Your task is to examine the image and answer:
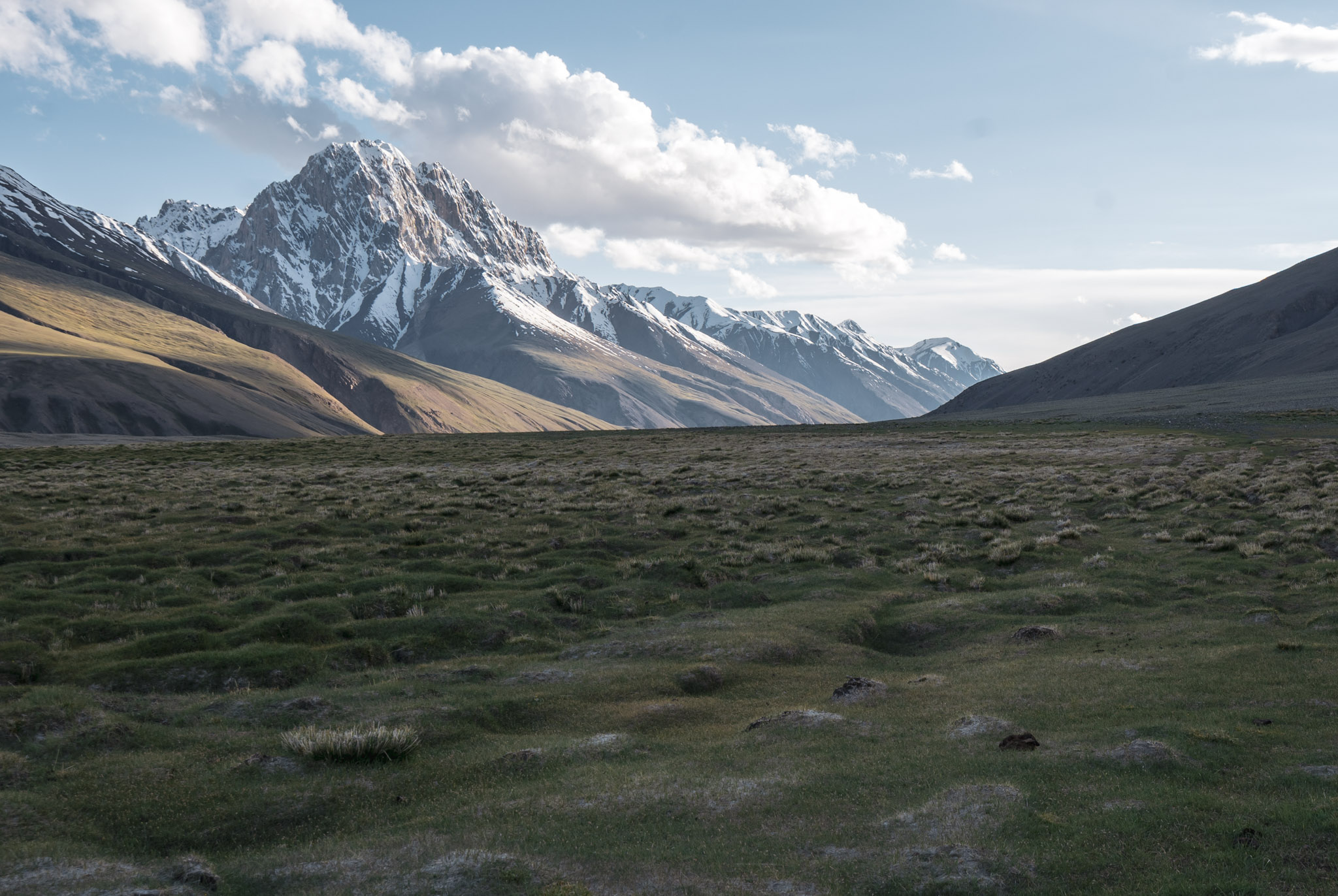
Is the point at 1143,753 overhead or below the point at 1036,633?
overhead

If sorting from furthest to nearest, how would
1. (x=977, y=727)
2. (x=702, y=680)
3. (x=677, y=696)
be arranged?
(x=702, y=680) → (x=677, y=696) → (x=977, y=727)

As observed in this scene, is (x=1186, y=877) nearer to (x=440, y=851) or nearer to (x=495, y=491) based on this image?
(x=440, y=851)

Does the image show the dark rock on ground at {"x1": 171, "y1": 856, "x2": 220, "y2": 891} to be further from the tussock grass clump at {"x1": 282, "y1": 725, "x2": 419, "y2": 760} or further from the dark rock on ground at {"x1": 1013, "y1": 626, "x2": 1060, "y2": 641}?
the dark rock on ground at {"x1": 1013, "y1": 626, "x2": 1060, "y2": 641}

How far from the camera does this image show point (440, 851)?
9.95m

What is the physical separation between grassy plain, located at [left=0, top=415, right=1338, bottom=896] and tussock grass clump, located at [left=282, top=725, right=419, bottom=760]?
172 mm

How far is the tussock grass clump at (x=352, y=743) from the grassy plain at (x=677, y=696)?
172mm

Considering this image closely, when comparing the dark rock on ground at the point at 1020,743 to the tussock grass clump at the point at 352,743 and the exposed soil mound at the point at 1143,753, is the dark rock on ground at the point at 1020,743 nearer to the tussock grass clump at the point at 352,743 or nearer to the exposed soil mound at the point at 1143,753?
the exposed soil mound at the point at 1143,753

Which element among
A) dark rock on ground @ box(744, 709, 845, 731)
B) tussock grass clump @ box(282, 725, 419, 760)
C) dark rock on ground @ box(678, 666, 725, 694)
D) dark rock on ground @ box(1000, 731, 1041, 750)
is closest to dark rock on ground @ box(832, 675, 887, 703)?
dark rock on ground @ box(744, 709, 845, 731)

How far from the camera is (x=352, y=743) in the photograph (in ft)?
42.5

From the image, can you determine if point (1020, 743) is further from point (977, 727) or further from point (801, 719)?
point (801, 719)

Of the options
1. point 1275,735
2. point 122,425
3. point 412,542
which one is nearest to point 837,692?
point 1275,735

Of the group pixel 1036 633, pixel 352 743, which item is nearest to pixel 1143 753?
pixel 1036 633

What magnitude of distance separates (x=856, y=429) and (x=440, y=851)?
361ft

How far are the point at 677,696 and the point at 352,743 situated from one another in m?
6.75
